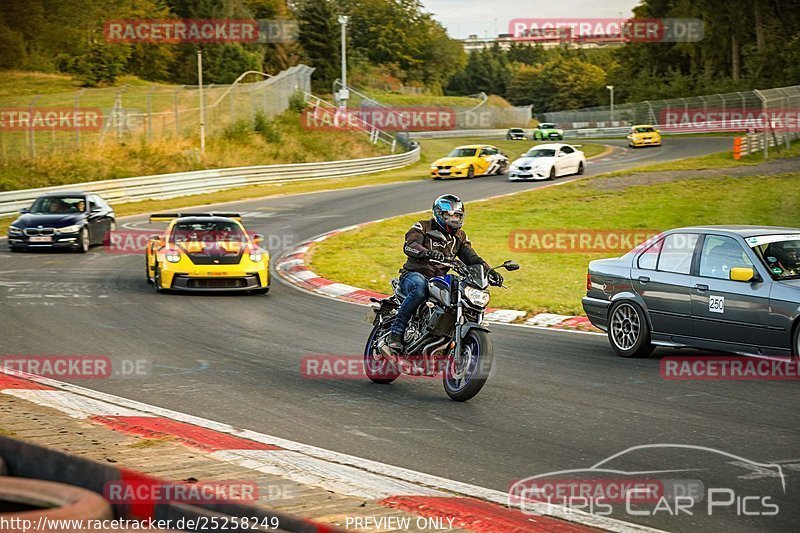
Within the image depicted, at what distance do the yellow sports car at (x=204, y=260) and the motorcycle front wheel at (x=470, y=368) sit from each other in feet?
29.4

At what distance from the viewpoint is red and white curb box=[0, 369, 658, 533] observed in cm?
573

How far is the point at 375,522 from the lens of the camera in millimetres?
5500

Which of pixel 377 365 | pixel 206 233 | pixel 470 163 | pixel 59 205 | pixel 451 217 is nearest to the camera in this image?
pixel 451 217

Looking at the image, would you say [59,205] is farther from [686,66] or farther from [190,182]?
[686,66]

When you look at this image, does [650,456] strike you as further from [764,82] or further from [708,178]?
[764,82]

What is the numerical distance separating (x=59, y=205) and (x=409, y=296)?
16616mm

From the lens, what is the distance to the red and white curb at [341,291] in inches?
577

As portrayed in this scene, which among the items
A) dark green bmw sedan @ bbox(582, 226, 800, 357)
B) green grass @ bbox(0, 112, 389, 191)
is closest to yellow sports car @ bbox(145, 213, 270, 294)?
dark green bmw sedan @ bbox(582, 226, 800, 357)

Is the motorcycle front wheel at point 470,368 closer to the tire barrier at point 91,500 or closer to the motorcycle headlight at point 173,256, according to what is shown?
the tire barrier at point 91,500

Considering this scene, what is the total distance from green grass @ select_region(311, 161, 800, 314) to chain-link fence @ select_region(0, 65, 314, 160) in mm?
15683

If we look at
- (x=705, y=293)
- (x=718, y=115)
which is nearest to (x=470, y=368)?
(x=705, y=293)

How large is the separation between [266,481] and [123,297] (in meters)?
11.6

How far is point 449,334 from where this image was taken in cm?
952

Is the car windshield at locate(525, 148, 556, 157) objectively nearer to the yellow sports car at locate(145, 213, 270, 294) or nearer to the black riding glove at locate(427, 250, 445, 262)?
the yellow sports car at locate(145, 213, 270, 294)
